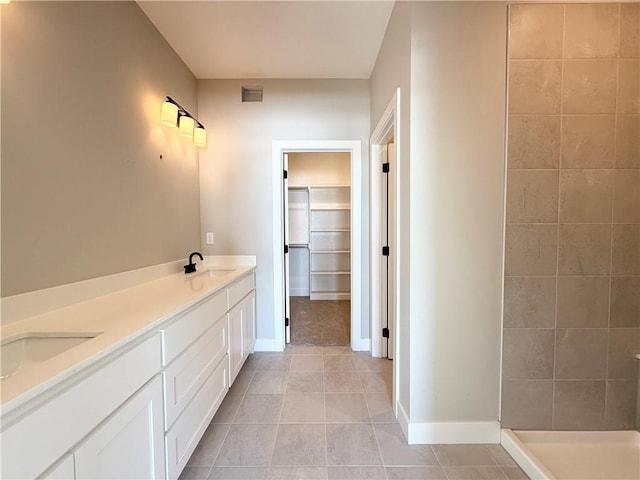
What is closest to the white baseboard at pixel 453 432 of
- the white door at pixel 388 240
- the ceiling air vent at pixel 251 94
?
the white door at pixel 388 240

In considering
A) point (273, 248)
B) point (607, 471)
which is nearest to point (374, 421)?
point (607, 471)

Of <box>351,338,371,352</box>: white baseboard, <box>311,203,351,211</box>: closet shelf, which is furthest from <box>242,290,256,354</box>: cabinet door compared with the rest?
<box>311,203,351,211</box>: closet shelf

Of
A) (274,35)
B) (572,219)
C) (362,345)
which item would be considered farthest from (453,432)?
(274,35)

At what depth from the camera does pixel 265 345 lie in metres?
2.85

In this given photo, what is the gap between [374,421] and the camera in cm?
183

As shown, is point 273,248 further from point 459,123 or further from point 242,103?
point 459,123

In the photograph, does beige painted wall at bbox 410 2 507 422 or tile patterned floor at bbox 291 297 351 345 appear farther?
tile patterned floor at bbox 291 297 351 345

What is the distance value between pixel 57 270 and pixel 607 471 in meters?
2.93

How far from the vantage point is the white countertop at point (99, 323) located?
658 mm

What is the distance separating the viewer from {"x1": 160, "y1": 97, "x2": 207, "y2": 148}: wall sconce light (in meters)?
2.07

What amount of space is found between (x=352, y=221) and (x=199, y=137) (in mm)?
1611

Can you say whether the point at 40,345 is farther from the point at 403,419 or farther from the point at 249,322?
the point at 403,419

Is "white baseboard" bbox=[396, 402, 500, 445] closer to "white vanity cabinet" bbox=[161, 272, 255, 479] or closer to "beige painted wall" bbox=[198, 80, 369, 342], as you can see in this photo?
"white vanity cabinet" bbox=[161, 272, 255, 479]

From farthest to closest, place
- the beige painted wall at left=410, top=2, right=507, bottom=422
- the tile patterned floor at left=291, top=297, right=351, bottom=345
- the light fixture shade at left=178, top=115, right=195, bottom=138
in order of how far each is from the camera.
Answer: the tile patterned floor at left=291, top=297, right=351, bottom=345 < the light fixture shade at left=178, top=115, right=195, bottom=138 < the beige painted wall at left=410, top=2, right=507, bottom=422
